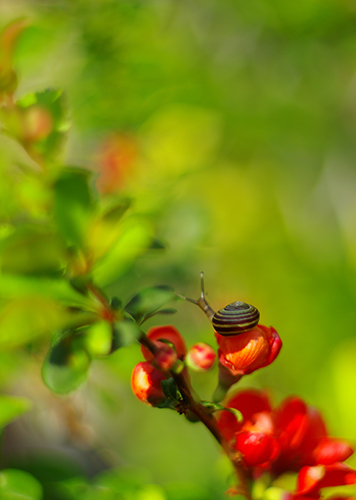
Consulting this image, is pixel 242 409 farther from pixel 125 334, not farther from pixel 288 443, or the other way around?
pixel 125 334

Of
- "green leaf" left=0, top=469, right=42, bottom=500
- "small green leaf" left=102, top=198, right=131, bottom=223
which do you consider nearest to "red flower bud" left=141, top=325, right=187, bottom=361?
"small green leaf" left=102, top=198, right=131, bottom=223

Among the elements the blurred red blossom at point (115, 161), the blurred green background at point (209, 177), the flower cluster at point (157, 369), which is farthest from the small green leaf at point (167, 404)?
the blurred red blossom at point (115, 161)

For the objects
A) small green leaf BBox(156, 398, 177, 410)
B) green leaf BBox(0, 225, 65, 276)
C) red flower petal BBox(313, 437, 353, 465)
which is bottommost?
red flower petal BBox(313, 437, 353, 465)

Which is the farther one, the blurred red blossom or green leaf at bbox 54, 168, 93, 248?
the blurred red blossom

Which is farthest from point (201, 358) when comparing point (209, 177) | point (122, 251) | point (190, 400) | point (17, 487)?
point (209, 177)

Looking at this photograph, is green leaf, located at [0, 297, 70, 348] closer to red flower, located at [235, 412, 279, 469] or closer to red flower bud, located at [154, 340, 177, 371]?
red flower bud, located at [154, 340, 177, 371]
